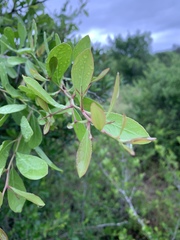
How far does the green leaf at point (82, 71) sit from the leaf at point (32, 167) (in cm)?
11

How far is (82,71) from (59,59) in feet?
0.23

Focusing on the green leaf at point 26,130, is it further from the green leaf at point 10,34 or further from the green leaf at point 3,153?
the green leaf at point 10,34

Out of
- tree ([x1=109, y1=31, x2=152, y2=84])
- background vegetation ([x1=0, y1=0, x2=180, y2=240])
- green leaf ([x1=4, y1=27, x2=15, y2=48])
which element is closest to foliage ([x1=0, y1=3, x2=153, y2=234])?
green leaf ([x1=4, y1=27, x2=15, y2=48])

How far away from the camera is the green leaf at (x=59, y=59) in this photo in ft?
1.25

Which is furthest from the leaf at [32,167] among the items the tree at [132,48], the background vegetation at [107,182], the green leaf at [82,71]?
the tree at [132,48]

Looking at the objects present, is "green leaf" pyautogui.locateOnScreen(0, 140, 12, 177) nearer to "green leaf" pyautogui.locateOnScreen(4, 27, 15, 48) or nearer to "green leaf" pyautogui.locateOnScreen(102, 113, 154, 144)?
"green leaf" pyautogui.locateOnScreen(102, 113, 154, 144)

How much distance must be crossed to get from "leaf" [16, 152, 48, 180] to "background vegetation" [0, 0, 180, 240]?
35cm

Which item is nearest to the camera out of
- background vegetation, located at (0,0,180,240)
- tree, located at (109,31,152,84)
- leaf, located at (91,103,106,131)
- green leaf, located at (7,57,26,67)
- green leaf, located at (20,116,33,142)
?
leaf, located at (91,103,106,131)

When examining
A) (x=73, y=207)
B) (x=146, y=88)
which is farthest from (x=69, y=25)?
(x=146, y=88)

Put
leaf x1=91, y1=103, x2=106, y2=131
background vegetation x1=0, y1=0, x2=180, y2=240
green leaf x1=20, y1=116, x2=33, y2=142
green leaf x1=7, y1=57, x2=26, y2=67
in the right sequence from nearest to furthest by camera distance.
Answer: leaf x1=91, y1=103, x2=106, y2=131 < green leaf x1=20, y1=116, x2=33, y2=142 < green leaf x1=7, y1=57, x2=26, y2=67 < background vegetation x1=0, y1=0, x2=180, y2=240

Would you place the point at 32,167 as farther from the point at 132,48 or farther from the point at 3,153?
the point at 132,48

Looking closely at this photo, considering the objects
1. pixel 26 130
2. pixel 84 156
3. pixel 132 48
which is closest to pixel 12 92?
pixel 26 130

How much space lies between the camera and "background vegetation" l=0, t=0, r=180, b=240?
1.15m

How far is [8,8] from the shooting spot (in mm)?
892
